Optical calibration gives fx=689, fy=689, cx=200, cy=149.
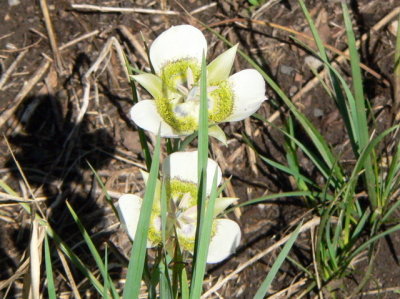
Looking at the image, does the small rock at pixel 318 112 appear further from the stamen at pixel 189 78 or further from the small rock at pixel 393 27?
the stamen at pixel 189 78

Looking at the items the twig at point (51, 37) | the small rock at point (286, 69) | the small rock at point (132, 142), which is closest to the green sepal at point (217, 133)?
the small rock at point (132, 142)

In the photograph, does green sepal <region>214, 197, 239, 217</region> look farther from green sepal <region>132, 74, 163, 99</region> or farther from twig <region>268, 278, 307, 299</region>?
twig <region>268, 278, 307, 299</region>

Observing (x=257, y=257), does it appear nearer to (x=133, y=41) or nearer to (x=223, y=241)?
(x=223, y=241)

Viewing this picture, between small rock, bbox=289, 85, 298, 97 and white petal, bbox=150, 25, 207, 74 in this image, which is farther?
small rock, bbox=289, 85, 298, 97

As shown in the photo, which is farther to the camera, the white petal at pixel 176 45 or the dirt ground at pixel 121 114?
the dirt ground at pixel 121 114

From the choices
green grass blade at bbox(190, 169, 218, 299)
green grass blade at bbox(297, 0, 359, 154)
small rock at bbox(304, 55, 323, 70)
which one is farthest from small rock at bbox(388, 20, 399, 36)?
green grass blade at bbox(190, 169, 218, 299)

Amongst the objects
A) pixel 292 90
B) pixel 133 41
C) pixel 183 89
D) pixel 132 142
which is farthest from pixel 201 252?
pixel 133 41
